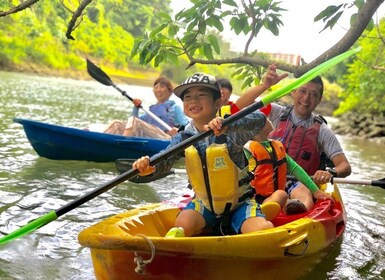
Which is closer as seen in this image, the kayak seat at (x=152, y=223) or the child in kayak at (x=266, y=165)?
the kayak seat at (x=152, y=223)

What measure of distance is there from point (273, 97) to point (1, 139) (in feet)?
18.0

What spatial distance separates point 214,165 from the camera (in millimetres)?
2688

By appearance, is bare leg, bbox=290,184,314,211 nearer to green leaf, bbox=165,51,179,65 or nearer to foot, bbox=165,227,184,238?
foot, bbox=165,227,184,238

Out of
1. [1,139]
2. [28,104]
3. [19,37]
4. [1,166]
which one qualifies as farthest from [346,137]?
[19,37]

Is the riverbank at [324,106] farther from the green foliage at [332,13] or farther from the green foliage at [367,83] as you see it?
the green foliage at [332,13]

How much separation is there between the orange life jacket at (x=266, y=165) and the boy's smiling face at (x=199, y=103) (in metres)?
0.80

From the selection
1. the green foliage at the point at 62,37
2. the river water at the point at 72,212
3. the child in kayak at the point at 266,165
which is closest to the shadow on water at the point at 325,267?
the river water at the point at 72,212

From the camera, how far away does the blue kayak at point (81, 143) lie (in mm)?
5621

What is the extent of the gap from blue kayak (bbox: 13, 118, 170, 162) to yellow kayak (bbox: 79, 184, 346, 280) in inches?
117

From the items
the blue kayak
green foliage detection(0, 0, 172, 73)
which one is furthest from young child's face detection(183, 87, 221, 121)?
green foliage detection(0, 0, 172, 73)

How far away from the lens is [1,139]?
712cm

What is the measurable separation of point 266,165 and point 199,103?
944 mm

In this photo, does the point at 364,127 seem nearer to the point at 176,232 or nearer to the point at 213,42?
the point at 213,42

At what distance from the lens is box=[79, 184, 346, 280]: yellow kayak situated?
2119 millimetres
